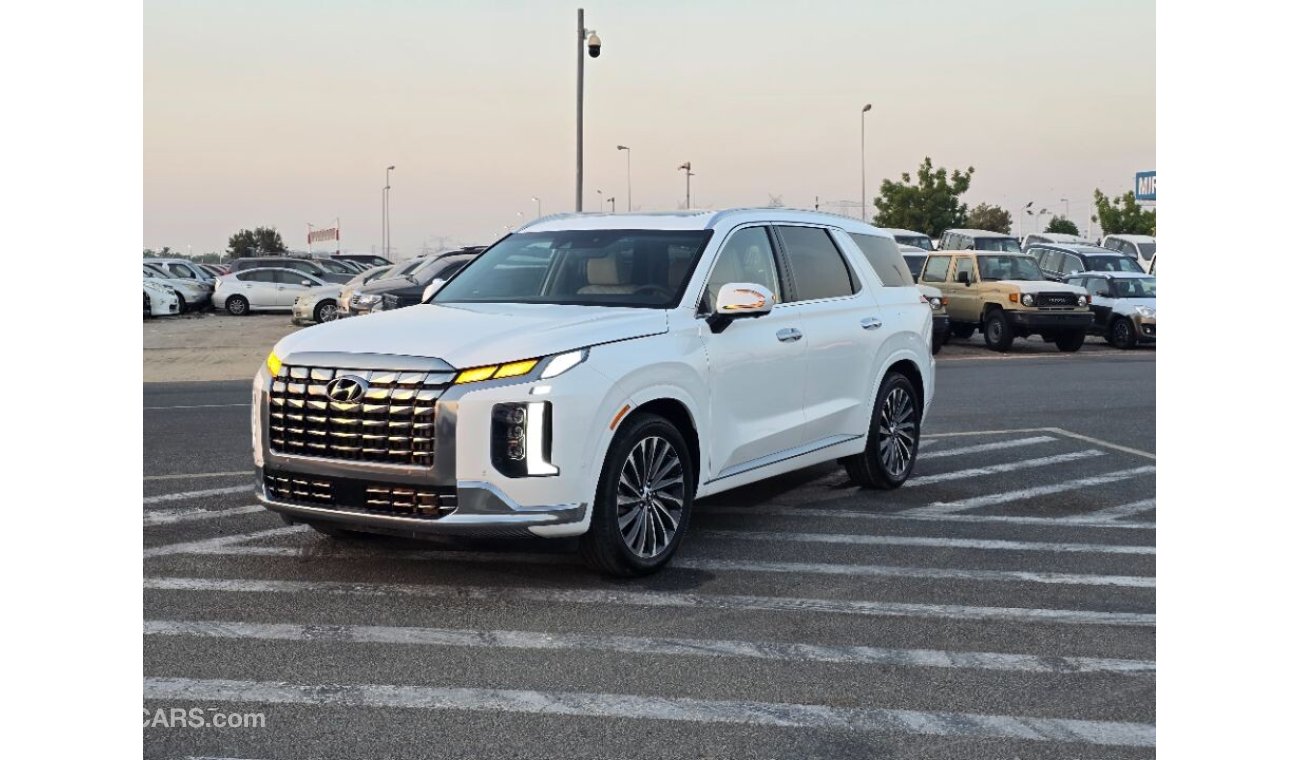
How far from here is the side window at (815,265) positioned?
7895mm

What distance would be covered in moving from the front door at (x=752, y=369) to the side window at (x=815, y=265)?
222mm

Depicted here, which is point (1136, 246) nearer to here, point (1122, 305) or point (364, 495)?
point (1122, 305)

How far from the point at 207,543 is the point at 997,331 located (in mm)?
18794

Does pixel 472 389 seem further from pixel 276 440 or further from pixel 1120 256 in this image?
pixel 1120 256

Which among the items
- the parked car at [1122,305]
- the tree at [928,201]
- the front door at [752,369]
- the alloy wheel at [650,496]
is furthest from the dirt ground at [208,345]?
the tree at [928,201]

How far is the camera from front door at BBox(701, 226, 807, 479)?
6867mm

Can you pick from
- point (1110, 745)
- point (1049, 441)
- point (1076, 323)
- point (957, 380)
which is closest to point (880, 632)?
point (1110, 745)

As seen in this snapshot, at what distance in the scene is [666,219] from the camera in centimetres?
752

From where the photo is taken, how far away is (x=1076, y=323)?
23.4m

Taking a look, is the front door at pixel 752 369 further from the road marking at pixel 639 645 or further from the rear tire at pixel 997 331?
the rear tire at pixel 997 331

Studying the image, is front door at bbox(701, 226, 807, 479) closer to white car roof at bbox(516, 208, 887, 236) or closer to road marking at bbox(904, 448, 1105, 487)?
white car roof at bbox(516, 208, 887, 236)

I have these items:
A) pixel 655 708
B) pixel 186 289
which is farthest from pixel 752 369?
pixel 186 289

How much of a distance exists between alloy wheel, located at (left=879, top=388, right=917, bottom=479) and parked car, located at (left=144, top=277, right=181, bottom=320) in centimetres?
2764

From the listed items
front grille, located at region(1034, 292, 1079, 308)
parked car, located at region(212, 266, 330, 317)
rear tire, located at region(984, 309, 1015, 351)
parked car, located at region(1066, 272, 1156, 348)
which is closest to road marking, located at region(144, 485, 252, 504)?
rear tire, located at region(984, 309, 1015, 351)
